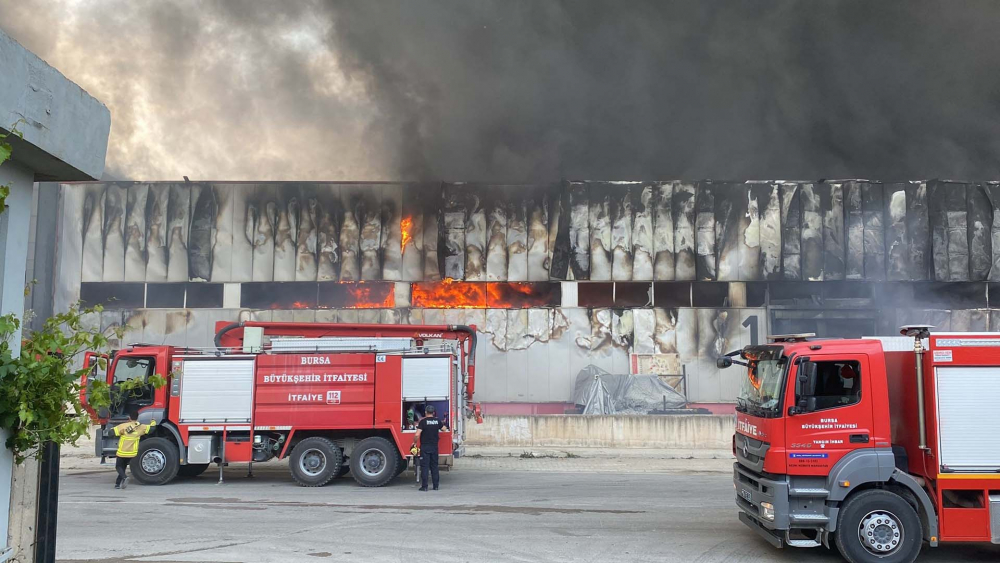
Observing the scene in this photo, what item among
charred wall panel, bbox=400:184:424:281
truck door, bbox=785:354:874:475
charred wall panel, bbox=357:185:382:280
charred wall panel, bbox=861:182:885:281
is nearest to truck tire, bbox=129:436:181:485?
charred wall panel, bbox=357:185:382:280

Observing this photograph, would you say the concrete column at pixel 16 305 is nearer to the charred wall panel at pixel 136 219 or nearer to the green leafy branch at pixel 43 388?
the green leafy branch at pixel 43 388

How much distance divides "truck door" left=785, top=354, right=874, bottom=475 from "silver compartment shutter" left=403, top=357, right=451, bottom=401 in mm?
7475

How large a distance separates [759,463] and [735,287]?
1537 cm

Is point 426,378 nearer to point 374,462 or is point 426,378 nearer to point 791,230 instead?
point 374,462

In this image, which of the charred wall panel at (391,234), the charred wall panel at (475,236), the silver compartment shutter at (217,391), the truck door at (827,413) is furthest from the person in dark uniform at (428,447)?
the charred wall panel at (391,234)

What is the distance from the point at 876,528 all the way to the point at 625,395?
1346 cm

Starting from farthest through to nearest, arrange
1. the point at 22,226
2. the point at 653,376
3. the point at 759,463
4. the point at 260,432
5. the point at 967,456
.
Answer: the point at 653,376
the point at 260,432
the point at 759,463
the point at 967,456
the point at 22,226

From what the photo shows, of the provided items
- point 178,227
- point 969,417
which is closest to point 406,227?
point 178,227

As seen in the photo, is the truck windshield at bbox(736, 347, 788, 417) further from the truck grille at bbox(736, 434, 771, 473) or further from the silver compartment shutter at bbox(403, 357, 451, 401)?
the silver compartment shutter at bbox(403, 357, 451, 401)

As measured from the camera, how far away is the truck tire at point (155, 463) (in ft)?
45.4

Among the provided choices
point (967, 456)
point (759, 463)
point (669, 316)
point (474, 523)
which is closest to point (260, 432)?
point (474, 523)

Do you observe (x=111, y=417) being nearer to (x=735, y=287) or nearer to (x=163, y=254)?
(x=163, y=254)

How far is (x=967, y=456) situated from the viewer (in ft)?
24.2

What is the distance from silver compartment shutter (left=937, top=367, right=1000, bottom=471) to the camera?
7375mm
